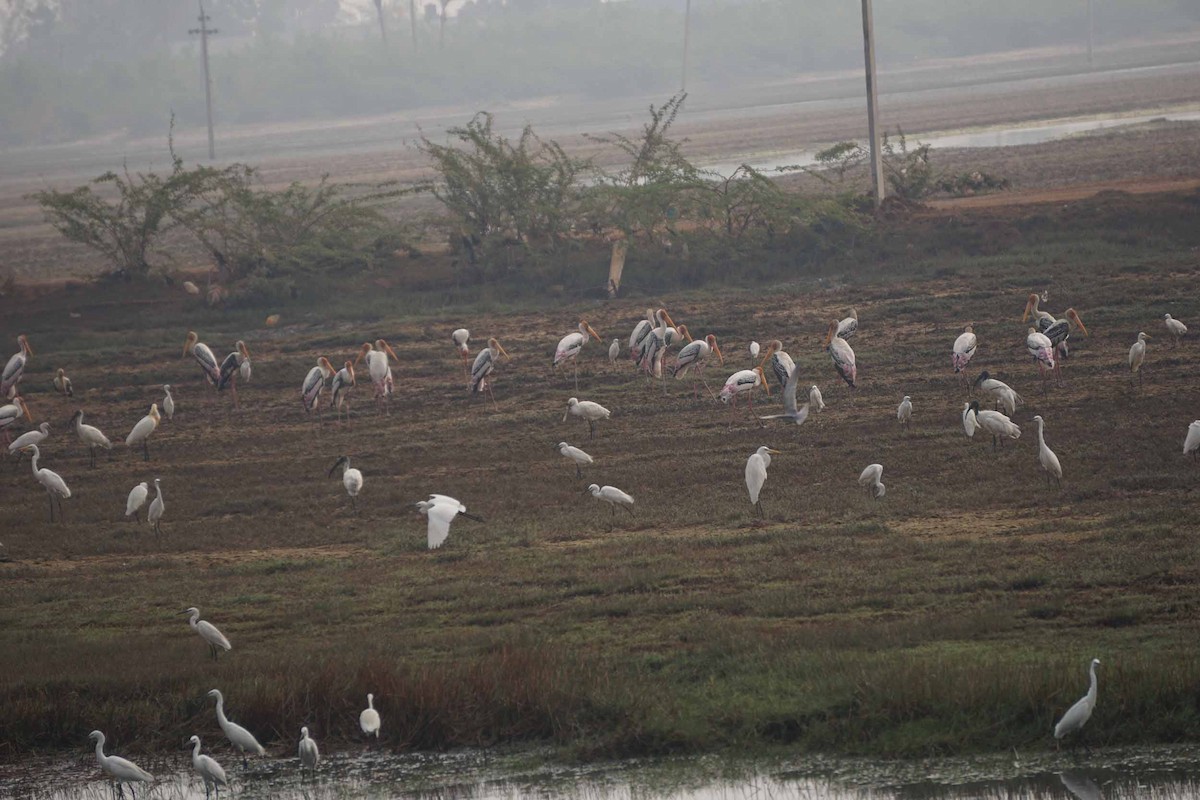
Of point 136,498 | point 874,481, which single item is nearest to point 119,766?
point 136,498

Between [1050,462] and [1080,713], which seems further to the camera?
[1050,462]

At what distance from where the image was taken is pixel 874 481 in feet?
46.9

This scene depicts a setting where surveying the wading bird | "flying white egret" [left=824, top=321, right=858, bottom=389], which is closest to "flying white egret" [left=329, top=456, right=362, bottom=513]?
"flying white egret" [left=824, top=321, right=858, bottom=389]

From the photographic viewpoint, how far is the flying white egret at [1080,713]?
908cm

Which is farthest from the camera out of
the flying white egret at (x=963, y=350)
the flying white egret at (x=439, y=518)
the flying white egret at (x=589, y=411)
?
the flying white egret at (x=963, y=350)

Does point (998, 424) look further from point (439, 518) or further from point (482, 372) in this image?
point (482, 372)

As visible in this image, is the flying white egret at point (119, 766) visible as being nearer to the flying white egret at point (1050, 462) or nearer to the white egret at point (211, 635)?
the white egret at point (211, 635)

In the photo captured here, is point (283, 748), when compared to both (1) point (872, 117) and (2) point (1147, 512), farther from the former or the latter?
(1) point (872, 117)

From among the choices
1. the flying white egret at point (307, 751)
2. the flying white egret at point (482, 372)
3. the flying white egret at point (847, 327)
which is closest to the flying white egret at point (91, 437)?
the flying white egret at point (482, 372)

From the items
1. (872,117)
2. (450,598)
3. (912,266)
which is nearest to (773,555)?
(450,598)

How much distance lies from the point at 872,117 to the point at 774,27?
82654 millimetres

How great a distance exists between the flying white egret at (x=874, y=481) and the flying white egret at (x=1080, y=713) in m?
4.69

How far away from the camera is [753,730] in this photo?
1011 centimetres

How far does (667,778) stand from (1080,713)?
2.58 meters
